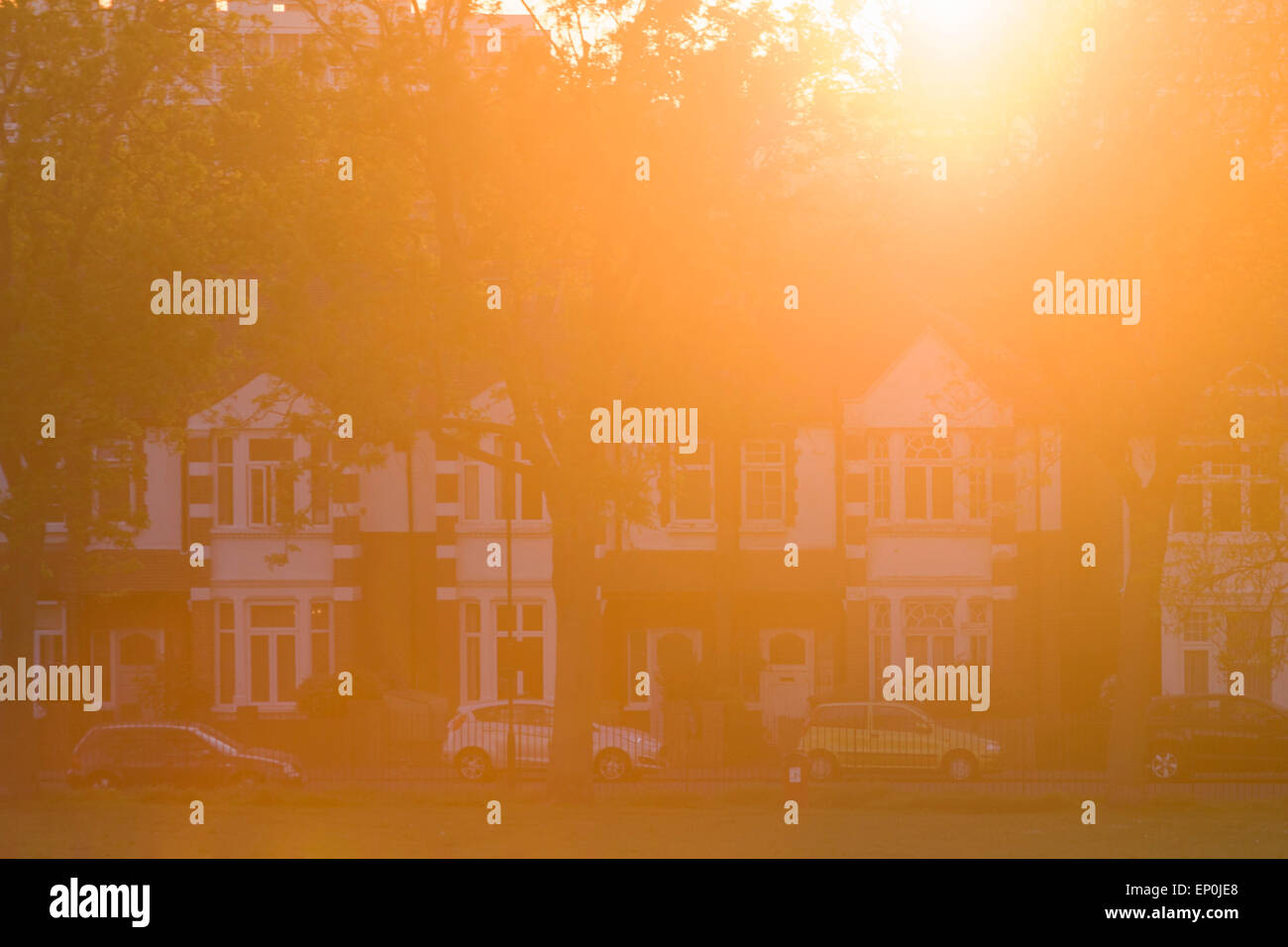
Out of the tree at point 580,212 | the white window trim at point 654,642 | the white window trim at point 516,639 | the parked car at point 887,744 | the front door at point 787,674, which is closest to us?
the tree at point 580,212

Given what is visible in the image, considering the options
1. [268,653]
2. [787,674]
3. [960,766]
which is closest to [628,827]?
[960,766]

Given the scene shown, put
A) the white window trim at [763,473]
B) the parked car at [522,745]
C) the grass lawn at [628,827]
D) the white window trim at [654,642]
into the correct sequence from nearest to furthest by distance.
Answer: the grass lawn at [628,827] < the parked car at [522,745] < the white window trim at [763,473] < the white window trim at [654,642]

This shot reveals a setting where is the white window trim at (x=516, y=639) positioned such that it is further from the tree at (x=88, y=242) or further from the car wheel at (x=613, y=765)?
the tree at (x=88, y=242)

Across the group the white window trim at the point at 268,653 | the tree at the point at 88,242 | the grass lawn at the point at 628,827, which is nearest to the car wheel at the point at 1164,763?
the grass lawn at the point at 628,827

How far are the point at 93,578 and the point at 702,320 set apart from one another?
2393 cm

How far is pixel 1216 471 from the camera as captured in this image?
44.2 m

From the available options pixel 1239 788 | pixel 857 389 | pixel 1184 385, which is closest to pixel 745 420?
pixel 1184 385

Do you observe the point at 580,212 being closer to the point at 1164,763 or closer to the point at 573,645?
the point at 573,645

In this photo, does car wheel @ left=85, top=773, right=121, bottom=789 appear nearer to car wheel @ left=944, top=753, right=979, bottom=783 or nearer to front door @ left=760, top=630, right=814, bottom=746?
car wheel @ left=944, top=753, right=979, bottom=783

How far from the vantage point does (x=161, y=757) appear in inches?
1305

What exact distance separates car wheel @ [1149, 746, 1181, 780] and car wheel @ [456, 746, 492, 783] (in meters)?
12.8

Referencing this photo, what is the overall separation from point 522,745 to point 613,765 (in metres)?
1.91

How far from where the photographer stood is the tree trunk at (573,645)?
1054 inches

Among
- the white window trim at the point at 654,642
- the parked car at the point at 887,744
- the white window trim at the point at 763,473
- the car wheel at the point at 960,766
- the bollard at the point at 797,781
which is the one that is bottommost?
the car wheel at the point at 960,766
